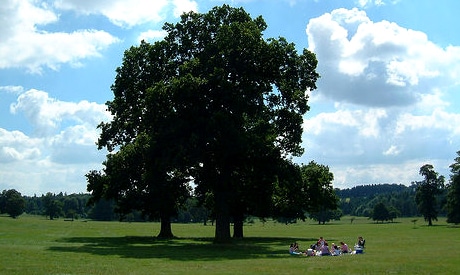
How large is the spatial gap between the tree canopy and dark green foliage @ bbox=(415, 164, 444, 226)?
292 ft

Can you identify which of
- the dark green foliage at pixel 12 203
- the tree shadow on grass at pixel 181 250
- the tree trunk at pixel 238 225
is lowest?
the tree shadow on grass at pixel 181 250

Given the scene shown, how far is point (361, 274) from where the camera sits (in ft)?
73.8

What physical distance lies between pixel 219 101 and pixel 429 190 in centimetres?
10225

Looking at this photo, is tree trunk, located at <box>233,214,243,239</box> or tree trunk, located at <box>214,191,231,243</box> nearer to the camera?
tree trunk, located at <box>214,191,231,243</box>

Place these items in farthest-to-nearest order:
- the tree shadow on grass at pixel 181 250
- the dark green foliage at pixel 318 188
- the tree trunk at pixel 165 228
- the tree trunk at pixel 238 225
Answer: the dark green foliage at pixel 318 188 → the tree trunk at pixel 238 225 → the tree trunk at pixel 165 228 → the tree shadow on grass at pixel 181 250

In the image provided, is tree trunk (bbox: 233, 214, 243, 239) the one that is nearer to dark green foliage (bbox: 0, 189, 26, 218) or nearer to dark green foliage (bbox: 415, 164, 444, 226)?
dark green foliage (bbox: 415, 164, 444, 226)

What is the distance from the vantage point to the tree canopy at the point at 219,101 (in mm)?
41750

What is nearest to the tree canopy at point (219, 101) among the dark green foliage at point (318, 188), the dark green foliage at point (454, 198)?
the dark green foliage at point (318, 188)

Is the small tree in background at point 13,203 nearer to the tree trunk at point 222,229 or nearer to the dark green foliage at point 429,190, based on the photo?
the dark green foliage at point 429,190

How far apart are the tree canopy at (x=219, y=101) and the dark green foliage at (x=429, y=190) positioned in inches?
3501

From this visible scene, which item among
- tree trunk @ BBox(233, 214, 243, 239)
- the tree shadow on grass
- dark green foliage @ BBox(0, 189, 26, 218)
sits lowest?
the tree shadow on grass

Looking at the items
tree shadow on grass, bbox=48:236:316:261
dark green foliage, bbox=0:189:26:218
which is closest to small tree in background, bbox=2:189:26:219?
dark green foliage, bbox=0:189:26:218

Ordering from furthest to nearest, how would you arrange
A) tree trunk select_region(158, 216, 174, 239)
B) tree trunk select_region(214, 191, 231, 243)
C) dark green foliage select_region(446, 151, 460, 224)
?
1. dark green foliage select_region(446, 151, 460, 224)
2. tree trunk select_region(158, 216, 174, 239)
3. tree trunk select_region(214, 191, 231, 243)

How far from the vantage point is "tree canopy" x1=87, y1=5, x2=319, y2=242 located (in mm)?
41750
